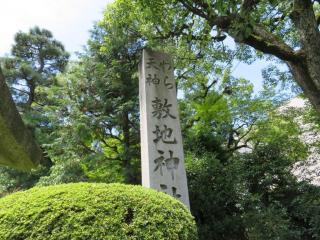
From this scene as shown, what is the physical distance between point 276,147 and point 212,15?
175 inches

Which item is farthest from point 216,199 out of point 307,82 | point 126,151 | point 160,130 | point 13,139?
point 13,139

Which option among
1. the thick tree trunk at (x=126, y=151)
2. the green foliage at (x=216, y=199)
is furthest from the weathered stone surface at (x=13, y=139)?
the thick tree trunk at (x=126, y=151)

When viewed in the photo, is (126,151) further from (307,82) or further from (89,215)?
(89,215)

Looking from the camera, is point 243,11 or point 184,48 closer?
point 243,11

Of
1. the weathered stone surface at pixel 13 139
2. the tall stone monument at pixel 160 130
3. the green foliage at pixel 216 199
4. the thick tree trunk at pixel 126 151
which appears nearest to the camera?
the weathered stone surface at pixel 13 139

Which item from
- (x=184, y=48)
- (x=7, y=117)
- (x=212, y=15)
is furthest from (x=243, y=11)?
(x=184, y=48)

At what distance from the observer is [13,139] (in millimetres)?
1778

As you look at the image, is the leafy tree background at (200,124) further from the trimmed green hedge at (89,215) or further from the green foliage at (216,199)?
the trimmed green hedge at (89,215)

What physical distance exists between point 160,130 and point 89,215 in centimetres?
467

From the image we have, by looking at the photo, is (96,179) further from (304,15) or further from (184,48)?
(304,15)

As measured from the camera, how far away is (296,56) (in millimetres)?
5000

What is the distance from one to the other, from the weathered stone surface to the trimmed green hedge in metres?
0.94

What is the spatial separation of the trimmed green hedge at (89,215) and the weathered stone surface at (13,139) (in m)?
0.94

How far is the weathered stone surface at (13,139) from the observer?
1.65m
